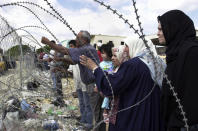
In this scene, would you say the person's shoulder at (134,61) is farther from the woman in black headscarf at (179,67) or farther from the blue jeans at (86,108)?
the blue jeans at (86,108)

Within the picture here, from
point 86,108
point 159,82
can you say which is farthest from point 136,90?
point 86,108

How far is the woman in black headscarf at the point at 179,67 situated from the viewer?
168 cm

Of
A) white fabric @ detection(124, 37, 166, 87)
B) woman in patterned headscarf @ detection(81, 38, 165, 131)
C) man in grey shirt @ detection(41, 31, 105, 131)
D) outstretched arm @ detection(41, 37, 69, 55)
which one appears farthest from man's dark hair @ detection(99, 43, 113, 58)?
woman in patterned headscarf @ detection(81, 38, 165, 131)

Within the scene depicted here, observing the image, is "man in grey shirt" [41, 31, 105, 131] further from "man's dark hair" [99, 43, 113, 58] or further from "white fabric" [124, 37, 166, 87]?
"man's dark hair" [99, 43, 113, 58]

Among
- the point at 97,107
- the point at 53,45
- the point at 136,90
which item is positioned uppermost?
the point at 53,45

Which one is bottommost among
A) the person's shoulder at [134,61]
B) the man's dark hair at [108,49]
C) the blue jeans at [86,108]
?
the blue jeans at [86,108]

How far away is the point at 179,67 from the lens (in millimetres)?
1717

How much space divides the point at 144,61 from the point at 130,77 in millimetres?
193

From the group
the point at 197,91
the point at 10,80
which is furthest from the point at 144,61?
the point at 10,80

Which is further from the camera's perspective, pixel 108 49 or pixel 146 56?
pixel 108 49

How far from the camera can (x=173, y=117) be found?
1810 millimetres

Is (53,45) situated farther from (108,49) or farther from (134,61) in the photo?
(108,49)

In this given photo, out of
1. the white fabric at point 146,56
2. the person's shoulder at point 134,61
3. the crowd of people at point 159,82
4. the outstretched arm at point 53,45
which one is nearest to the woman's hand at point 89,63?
the crowd of people at point 159,82

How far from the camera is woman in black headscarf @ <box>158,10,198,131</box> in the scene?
1.68m
